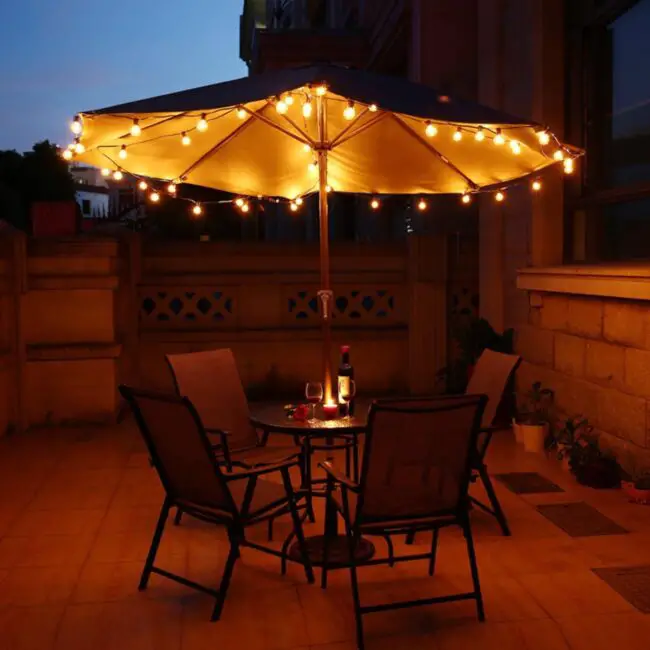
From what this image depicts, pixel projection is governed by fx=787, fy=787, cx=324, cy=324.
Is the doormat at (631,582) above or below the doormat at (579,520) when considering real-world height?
below

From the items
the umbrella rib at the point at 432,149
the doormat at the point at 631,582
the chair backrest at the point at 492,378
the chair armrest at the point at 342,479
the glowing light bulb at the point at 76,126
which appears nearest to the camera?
the chair armrest at the point at 342,479

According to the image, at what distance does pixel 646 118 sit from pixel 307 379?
4.37 meters

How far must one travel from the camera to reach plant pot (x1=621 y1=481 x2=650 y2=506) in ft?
16.5

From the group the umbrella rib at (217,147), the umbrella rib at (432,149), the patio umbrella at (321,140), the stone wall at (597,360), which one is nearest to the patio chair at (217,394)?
the patio umbrella at (321,140)

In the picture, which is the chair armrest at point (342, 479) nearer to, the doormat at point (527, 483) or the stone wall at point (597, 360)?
the doormat at point (527, 483)

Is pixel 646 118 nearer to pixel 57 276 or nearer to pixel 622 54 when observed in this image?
pixel 622 54

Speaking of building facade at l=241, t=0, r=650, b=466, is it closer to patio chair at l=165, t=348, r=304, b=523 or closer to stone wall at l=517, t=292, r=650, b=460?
stone wall at l=517, t=292, r=650, b=460

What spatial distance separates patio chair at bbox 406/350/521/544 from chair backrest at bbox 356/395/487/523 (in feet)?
3.11

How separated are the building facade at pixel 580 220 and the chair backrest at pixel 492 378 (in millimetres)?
1108

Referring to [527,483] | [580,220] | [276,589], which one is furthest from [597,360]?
[276,589]

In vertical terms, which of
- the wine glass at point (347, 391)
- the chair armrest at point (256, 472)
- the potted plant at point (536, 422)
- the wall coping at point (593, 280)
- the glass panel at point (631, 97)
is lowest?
the potted plant at point (536, 422)

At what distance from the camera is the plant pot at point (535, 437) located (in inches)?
259

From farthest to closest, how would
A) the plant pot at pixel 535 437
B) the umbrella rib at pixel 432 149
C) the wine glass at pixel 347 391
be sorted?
the plant pot at pixel 535 437 < the umbrella rib at pixel 432 149 < the wine glass at pixel 347 391

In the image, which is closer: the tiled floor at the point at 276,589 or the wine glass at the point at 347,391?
the tiled floor at the point at 276,589
